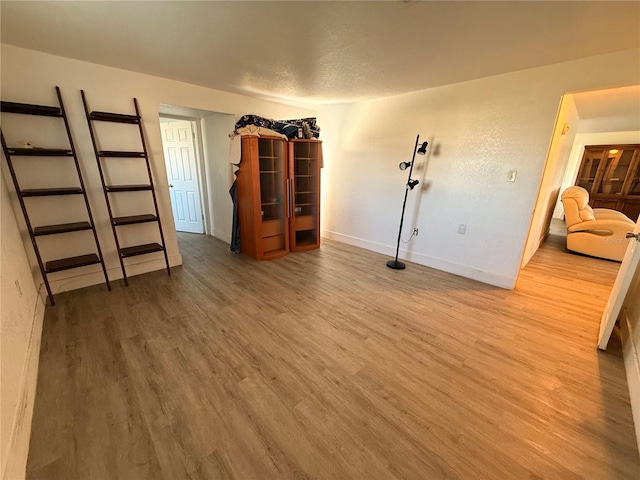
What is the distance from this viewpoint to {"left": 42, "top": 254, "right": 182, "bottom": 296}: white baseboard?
2.56 m

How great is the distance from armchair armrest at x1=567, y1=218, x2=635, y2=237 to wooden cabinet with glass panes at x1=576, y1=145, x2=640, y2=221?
3.06 m

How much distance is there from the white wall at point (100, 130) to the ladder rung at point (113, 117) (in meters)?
0.10

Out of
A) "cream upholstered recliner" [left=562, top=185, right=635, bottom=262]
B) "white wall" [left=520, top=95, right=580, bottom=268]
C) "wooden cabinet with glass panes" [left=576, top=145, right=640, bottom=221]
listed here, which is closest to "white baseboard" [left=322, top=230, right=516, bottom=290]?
"white wall" [left=520, top=95, right=580, bottom=268]

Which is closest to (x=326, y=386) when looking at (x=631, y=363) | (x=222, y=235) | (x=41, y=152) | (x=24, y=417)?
(x=24, y=417)

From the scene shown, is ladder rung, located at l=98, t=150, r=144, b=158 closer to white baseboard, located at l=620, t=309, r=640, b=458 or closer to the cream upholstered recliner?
white baseboard, located at l=620, t=309, r=640, b=458

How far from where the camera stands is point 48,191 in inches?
86.7

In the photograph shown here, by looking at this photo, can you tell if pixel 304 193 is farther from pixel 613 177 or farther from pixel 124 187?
pixel 613 177

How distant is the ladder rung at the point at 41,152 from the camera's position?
2.08m

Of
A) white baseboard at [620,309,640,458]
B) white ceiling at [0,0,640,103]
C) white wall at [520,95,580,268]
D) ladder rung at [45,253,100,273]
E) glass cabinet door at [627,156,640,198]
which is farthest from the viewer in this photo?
glass cabinet door at [627,156,640,198]

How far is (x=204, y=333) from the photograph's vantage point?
202cm

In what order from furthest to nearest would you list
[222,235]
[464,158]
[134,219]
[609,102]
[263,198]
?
[222,235] → [263,198] → [609,102] → [464,158] → [134,219]

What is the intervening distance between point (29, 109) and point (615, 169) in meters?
10.1

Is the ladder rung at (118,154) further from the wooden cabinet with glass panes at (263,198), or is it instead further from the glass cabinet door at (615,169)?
the glass cabinet door at (615,169)

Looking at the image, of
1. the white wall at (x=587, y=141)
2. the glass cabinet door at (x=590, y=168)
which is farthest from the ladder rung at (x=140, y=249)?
the glass cabinet door at (x=590, y=168)
